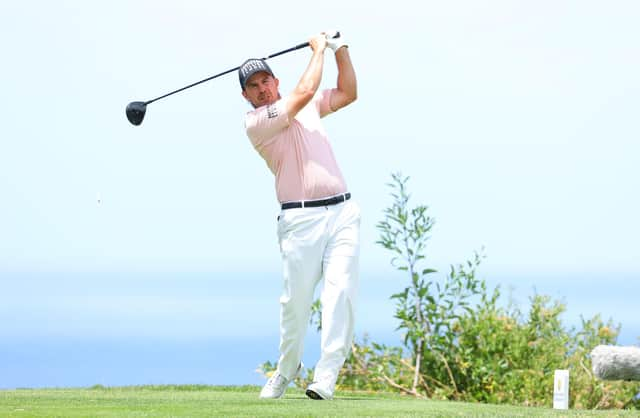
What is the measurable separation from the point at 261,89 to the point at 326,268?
1247 millimetres

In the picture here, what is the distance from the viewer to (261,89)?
6562 mm

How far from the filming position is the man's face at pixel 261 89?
6547 millimetres

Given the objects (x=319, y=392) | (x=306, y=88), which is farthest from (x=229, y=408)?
(x=306, y=88)

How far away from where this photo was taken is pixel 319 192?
21.1ft

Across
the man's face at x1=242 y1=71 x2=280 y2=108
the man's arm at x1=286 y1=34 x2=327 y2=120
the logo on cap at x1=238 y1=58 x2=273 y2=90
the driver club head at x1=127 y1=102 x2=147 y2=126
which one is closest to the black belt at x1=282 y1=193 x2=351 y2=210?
the man's arm at x1=286 y1=34 x2=327 y2=120

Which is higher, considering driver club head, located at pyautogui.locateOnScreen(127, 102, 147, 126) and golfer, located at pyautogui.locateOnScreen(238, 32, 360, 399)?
driver club head, located at pyautogui.locateOnScreen(127, 102, 147, 126)

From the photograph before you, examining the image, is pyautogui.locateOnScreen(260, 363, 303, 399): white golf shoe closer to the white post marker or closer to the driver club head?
the white post marker

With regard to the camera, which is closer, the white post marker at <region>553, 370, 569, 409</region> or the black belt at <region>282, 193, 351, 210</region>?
the black belt at <region>282, 193, 351, 210</region>

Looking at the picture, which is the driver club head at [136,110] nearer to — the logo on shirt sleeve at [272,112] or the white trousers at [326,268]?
the logo on shirt sleeve at [272,112]

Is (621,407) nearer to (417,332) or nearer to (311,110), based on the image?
(417,332)

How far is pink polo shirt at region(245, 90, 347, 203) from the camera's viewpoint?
6.42m

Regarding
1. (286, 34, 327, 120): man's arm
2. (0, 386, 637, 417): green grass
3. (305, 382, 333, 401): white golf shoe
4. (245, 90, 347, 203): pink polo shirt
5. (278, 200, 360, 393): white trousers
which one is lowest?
(0, 386, 637, 417): green grass

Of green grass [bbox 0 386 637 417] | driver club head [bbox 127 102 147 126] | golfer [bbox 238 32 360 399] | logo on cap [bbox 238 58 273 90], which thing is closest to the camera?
green grass [bbox 0 386 637 417]

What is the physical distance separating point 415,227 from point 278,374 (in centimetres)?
238
